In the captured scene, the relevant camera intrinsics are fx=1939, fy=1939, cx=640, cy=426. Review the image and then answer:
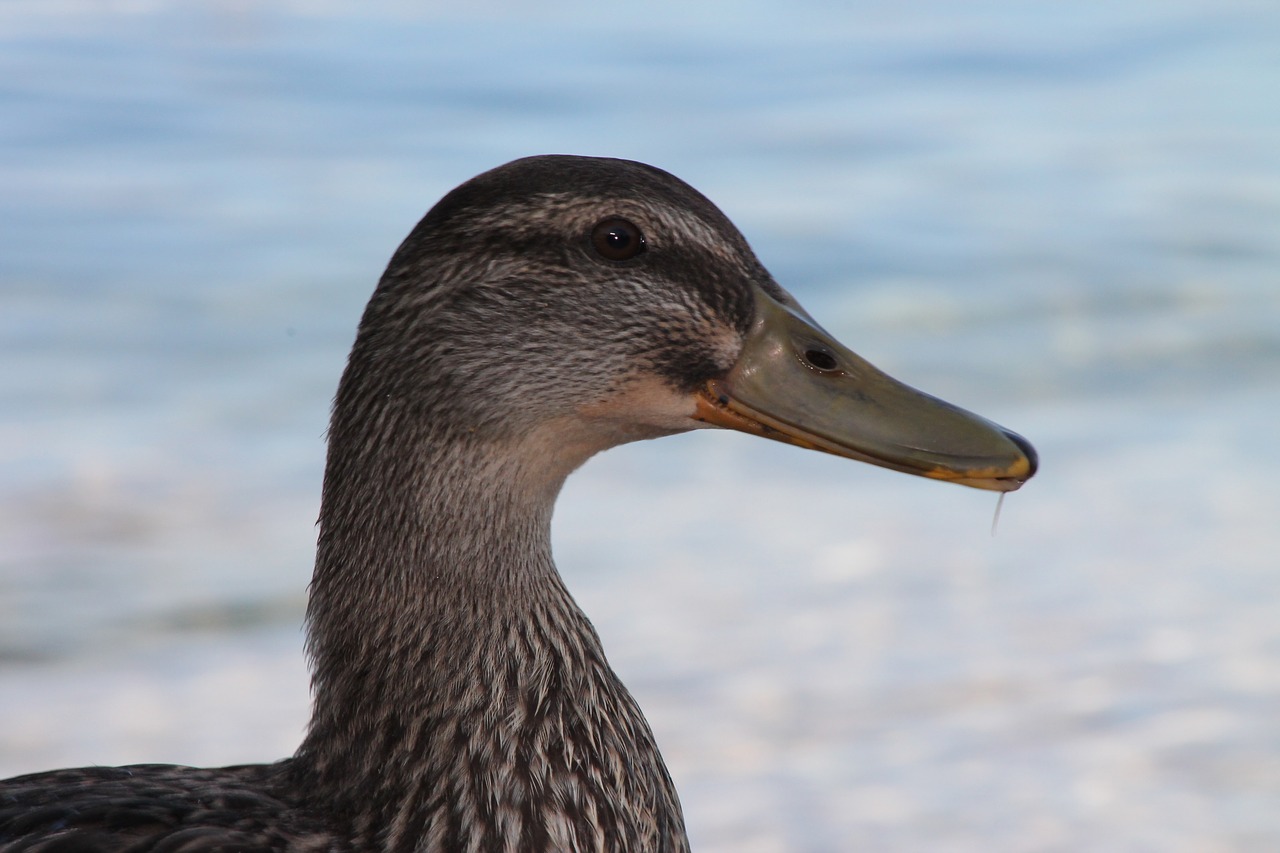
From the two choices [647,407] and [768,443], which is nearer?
[647,407]

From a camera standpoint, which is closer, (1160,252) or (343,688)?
(343,688)

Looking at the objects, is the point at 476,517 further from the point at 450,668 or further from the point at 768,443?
the point at 768,443

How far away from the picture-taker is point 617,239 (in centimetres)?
249

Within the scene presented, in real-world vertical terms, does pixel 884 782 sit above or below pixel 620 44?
below

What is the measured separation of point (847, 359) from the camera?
2.62 m

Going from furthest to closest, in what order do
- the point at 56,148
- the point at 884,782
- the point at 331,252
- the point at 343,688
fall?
the point at 56,148, the point at 331,252, the point at 884,782, the point at 343,688

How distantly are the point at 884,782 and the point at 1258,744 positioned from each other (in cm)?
82

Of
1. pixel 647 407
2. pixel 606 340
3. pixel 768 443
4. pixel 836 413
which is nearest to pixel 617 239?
pixel 606 340

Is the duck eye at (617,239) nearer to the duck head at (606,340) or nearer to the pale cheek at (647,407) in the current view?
the duck head at (606,340)

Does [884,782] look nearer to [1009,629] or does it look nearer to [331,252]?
[1009,629]

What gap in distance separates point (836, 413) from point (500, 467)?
453 mm

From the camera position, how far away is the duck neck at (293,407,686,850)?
8.12 feet

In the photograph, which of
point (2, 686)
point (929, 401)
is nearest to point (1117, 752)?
point (929, 401)

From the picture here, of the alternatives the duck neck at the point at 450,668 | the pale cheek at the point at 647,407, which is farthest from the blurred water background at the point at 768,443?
the pale cheek at the point at 647,407
